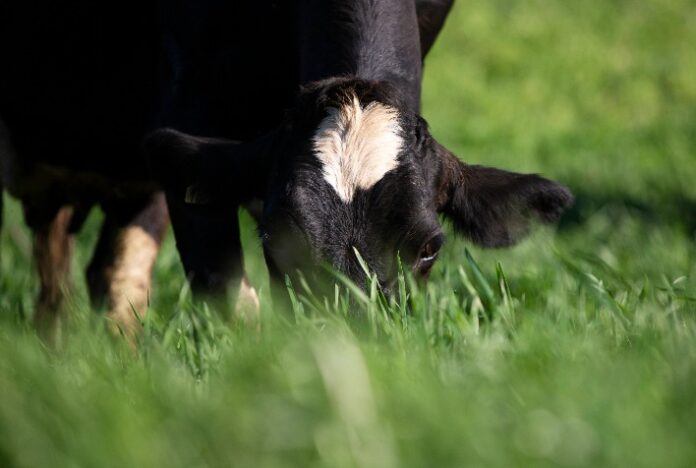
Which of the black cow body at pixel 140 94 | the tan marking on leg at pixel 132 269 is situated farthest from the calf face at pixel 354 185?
the tan marking on leg at pixel 132 269

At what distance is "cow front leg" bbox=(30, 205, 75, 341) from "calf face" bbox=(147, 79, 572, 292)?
179 centimetres

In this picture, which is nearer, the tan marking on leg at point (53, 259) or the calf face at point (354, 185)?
the calf face at point (354, 185)

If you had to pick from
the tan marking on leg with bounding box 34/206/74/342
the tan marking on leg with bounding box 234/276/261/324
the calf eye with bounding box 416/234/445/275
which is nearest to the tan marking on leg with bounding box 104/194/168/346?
the tan marking on leg with bounding box 34/206/74/342

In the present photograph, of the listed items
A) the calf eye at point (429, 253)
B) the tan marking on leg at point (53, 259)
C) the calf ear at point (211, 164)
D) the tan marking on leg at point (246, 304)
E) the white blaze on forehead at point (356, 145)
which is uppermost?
the white blaze on forehead at point (356, 145)

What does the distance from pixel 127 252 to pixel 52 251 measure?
0.44 meters

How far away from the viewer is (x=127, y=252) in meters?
5.31

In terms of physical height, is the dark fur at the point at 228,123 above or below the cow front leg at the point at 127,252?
above

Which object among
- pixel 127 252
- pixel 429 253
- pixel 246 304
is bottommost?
pixel 127 252

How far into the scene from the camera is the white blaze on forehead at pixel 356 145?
3113 mm

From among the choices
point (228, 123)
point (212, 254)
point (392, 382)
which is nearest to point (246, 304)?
point (212, 254)

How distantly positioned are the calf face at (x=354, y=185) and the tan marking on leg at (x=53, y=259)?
5.67 feet

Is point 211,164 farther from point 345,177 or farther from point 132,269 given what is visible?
point 132,269

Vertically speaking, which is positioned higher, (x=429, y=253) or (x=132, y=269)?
(x=429, y=253)

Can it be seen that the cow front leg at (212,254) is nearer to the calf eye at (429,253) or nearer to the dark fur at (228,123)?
the dark fur at (228,123)
